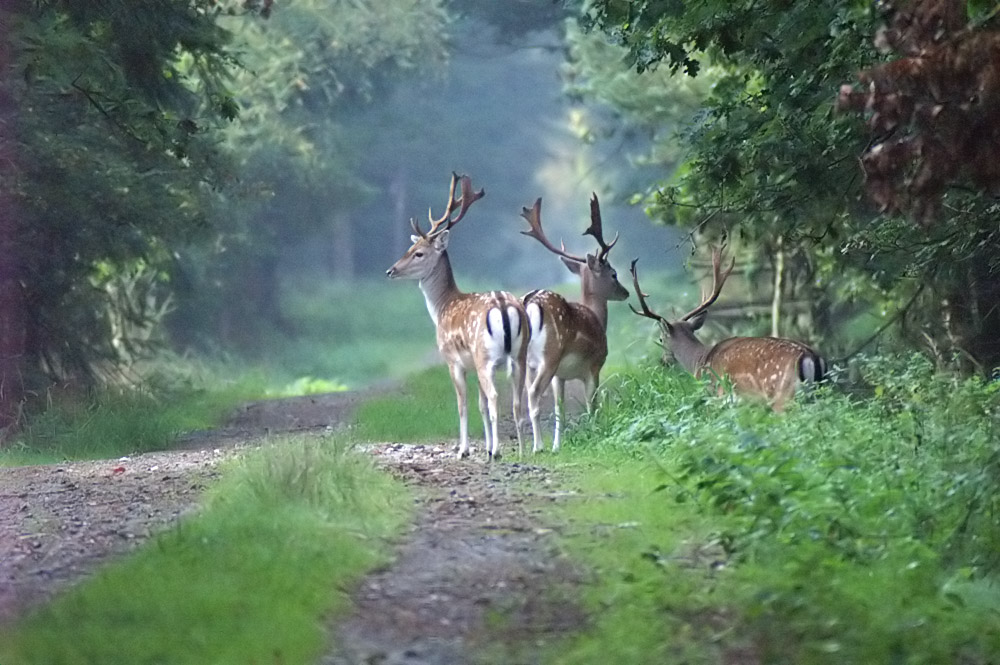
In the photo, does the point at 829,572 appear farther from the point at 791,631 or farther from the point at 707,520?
the point at 707,520

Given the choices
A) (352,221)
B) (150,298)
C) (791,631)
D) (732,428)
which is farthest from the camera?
(352,221)

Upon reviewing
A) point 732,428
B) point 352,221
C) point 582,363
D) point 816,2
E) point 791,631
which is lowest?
point 791,631

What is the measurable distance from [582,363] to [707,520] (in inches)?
197

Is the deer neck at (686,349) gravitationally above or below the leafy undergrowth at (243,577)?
above

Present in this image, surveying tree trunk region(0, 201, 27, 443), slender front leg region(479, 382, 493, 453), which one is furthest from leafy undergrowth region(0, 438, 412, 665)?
tree trunk region(0, 201, 27, 443)

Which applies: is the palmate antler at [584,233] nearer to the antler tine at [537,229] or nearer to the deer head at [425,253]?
the antler tine at [537,229]

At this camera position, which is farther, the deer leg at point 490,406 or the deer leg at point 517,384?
the deer leg at point 517,384

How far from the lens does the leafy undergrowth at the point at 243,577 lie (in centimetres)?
529

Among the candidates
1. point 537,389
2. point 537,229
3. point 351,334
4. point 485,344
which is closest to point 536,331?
point 537,389

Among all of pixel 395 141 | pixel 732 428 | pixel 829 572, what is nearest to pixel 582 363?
pixel 732 428

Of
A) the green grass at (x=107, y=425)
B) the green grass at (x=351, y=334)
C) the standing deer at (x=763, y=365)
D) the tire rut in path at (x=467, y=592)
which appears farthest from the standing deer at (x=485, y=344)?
the green grass at (x=351, y=334)

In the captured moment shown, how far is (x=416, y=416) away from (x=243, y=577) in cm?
835

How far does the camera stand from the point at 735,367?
12.2m

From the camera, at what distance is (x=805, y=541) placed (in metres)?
6.27
